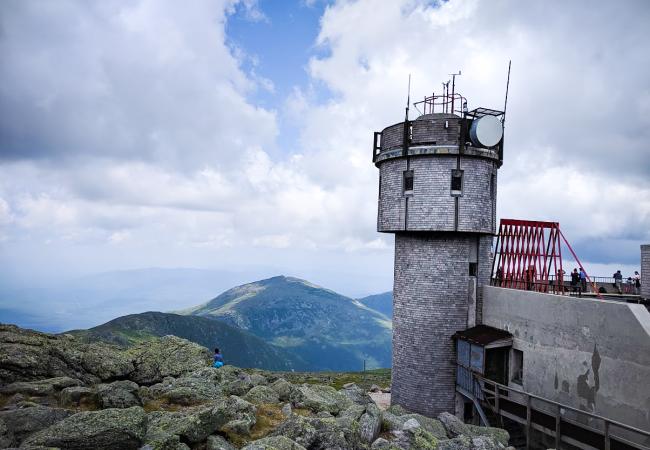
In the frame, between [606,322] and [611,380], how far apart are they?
248 cm

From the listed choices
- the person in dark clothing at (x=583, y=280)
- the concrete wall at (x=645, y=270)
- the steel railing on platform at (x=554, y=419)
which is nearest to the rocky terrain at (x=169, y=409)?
the steel railing on platform at (x=554, y=419)

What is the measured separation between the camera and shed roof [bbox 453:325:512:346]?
80.2ft

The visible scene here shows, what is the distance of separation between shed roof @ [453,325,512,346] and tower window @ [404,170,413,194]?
9.39 meters

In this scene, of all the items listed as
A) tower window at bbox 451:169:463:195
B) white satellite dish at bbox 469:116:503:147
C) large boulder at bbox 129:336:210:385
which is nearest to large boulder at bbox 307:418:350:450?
large boulder at bbox 129:336:210:385

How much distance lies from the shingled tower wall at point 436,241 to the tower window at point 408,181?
0.22 ft

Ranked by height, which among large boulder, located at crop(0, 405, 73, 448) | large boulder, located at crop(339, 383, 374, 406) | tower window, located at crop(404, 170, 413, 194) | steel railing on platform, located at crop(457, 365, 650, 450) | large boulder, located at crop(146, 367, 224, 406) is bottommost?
steel railing on platform, located at crop(457, 365, 650, 450)

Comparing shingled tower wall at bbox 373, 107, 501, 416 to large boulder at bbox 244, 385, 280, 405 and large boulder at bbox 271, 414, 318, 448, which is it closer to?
large boulder at bbox 244, 385, 280, 405

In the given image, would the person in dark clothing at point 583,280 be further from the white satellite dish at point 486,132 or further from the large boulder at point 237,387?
the large boulder at point 237,387

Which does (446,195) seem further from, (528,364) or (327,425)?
(327,425)

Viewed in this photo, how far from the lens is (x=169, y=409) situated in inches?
600

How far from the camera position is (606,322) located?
18.9 metres

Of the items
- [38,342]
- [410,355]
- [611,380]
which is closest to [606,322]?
[611,380]

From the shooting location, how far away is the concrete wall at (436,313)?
88.0 feet

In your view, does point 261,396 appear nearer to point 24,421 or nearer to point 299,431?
point 299,431
